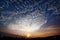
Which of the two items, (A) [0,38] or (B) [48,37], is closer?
(A) [0,38]

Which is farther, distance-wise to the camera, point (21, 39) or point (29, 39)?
point (21, 39)

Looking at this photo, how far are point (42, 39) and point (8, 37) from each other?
26.3ft

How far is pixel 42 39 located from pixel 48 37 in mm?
1771

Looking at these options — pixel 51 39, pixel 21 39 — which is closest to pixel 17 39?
pixel 21 39

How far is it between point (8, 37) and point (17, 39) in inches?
87.6

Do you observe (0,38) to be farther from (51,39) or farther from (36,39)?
(51,39)

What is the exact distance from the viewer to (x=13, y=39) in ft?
98.6

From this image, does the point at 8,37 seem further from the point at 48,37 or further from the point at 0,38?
the point at 48,37

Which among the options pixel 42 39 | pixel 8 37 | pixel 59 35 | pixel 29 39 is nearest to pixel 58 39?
pixel 59 35

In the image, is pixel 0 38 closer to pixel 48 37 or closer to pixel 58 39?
pixel 48 37

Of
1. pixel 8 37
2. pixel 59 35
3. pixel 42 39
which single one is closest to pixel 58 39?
pixel 59 35

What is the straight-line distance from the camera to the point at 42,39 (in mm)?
30297

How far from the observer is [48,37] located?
31.1 m

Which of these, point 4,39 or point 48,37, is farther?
point 48,37
